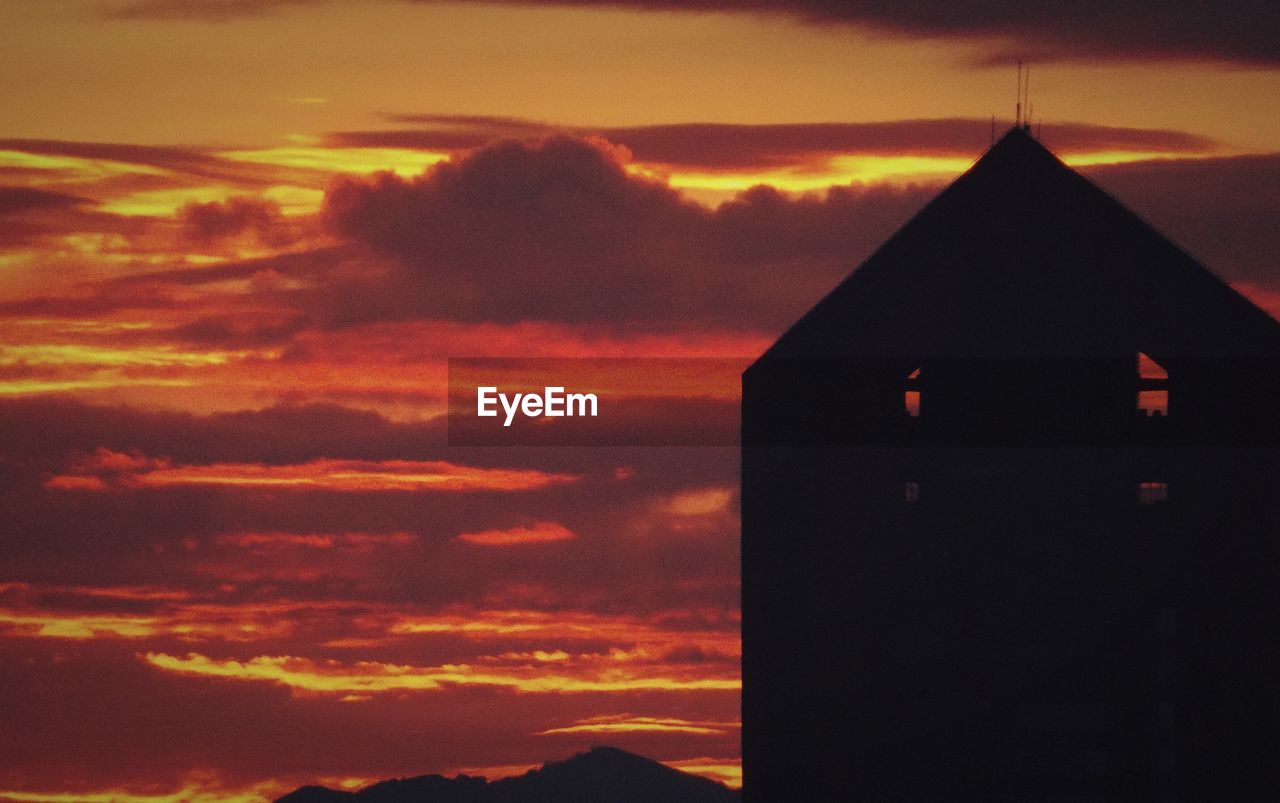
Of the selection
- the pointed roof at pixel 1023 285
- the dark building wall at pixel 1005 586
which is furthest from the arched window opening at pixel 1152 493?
the pointed roof at pixel 1023 285

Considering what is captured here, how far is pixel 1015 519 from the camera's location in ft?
155

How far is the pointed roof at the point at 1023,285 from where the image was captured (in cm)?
4653

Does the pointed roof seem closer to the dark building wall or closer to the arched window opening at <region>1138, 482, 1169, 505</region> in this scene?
the dark building wall

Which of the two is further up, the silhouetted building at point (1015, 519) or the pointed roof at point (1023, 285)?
the pointed roof at point (1023, 285)

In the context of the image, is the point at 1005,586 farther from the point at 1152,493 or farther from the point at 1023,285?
the point at 1023,285

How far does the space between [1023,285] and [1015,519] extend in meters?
5.99

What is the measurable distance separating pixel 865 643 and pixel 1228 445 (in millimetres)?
10226

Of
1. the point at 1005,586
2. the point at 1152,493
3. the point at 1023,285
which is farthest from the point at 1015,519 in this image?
the point at 1023,285

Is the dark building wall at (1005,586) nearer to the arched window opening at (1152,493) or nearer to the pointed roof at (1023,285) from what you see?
the arched window opening at (1152,493)

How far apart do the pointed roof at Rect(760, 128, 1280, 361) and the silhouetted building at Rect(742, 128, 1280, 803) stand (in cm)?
6

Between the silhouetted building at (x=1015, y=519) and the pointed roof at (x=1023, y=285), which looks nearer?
the silhouetted building at (x=1015, y=519)

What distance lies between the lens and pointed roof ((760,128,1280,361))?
153 ft

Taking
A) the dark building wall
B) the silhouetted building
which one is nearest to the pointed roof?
the silhouetted building

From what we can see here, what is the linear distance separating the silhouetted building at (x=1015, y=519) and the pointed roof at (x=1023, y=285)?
0.06 m
